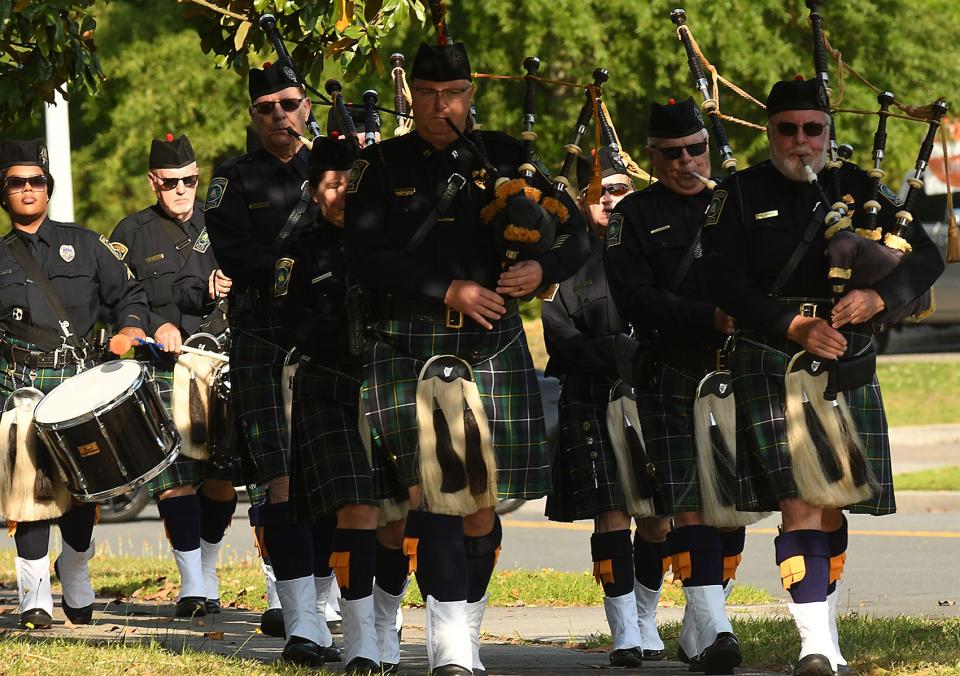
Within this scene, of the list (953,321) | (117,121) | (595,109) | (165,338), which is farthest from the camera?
(953,321)

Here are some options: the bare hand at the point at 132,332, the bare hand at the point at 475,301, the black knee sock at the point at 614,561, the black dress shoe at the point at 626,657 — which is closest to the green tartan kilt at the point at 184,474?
the bare hand at the point at 132,332

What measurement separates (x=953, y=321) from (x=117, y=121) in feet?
39.0

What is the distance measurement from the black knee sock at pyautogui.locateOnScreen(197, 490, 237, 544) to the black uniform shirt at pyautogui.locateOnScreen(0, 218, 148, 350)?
1.02 metres

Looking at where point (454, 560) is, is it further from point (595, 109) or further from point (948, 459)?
point (948, 459)

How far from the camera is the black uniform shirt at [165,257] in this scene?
33.2ft

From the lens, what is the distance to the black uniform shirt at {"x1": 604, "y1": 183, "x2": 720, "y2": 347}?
757cm

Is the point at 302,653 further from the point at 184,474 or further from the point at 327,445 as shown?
the point at 184,474

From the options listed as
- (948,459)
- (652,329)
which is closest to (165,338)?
(652,329)

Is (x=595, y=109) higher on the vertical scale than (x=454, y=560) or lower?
higher

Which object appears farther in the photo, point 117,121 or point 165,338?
point 117,121

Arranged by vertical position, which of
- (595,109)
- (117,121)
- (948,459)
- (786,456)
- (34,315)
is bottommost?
(948,459)

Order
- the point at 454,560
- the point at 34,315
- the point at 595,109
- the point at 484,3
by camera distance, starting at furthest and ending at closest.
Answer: the point at 484,3 < the point at 34,315 < the point at 595,109 < the point at 454,560

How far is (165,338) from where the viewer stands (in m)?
9.78

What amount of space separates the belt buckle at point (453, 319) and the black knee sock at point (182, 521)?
11.6 ft
